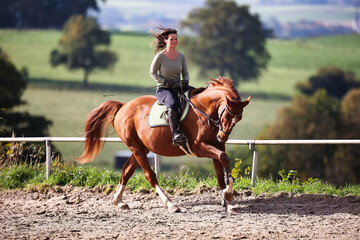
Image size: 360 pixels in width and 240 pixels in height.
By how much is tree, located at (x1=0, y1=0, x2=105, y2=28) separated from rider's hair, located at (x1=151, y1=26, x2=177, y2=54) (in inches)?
2674

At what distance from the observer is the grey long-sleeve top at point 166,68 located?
855 centimetres

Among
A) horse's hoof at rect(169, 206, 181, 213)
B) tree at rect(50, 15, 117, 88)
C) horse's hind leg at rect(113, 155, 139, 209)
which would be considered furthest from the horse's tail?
tree at rect(50, 15, 117, 88)

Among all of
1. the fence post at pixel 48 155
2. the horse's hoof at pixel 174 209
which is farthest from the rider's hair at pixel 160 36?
the fence post at pixel 48 155

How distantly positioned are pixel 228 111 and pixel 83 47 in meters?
61.8

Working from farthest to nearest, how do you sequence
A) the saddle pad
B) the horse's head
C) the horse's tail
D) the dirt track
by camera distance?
the horse's tail → the saddle pad → the horse's head → the dirt track

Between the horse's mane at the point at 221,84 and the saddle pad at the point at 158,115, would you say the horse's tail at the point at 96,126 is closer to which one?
the saddle pad at the point at 158,115

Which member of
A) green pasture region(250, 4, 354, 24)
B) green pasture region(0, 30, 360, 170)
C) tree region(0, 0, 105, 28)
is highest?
green pasture region(250, 4, 354, 24)

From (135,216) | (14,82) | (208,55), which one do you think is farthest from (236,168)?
(208,55)

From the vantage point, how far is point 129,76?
7600cm

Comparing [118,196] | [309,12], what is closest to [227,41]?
[309,12]

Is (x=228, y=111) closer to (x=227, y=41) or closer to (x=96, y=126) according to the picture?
(x=96, y=126)

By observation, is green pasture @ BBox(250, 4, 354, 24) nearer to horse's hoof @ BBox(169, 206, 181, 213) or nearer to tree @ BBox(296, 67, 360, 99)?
tree @ BBox(296, 67, 360, 99)

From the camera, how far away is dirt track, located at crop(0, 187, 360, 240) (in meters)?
7.22

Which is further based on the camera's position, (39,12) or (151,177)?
(39,12)
